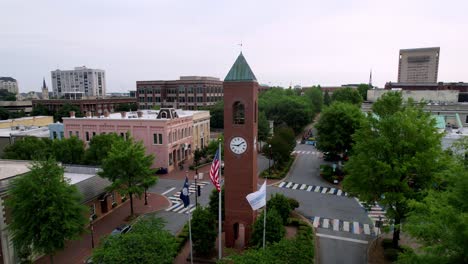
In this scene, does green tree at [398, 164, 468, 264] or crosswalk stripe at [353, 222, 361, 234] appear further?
crosswalk stripe at [353, 222, 361, 234]

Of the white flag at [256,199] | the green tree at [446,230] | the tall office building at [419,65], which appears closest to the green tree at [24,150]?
the white flag at [256,199]

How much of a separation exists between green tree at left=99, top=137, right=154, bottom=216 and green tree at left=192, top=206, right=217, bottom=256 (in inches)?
334

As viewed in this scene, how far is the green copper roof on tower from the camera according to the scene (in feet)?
63.4

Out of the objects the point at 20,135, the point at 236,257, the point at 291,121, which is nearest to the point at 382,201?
the point at 236,257

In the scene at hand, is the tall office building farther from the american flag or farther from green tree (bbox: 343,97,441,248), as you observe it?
the american flag

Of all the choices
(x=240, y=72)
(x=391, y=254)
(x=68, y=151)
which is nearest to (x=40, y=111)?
(x=68, y=151)

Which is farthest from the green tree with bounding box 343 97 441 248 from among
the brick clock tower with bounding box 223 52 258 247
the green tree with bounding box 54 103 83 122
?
the green tree with bounding box 54 103 83 122

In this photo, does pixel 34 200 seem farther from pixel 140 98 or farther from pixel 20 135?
pixel 140 98

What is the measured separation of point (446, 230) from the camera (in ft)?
37.0

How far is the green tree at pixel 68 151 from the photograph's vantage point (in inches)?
1405

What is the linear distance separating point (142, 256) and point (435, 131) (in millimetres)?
19750

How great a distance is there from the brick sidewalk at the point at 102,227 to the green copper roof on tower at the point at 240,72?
15.7 metres

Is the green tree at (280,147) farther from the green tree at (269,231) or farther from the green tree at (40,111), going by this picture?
the green tree at (40,111)

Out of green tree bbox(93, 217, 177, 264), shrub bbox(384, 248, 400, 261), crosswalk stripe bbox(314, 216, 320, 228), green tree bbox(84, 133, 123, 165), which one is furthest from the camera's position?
green tree bbox(84, 133, 123, 165)
